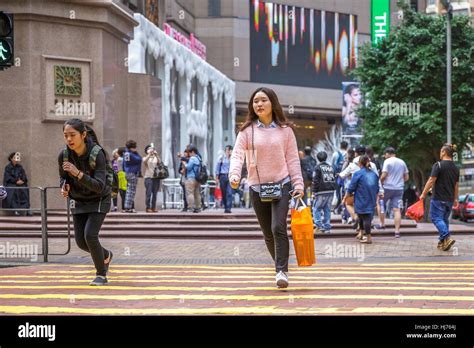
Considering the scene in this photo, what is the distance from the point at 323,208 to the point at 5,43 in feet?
30.1

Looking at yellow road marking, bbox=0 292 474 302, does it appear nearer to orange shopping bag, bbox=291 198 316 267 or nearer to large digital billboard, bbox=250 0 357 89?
orange shopping bag, bbox=291 198 316 267

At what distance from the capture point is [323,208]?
762 inches

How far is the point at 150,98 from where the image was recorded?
27.6 metres

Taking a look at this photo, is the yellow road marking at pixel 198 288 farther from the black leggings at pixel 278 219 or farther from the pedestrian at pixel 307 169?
the pedestrian at pixel 307 169

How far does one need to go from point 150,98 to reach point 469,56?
16.5m

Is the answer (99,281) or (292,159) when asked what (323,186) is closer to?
(99,281)

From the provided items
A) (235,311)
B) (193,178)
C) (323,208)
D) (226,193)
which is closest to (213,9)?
(226,193)

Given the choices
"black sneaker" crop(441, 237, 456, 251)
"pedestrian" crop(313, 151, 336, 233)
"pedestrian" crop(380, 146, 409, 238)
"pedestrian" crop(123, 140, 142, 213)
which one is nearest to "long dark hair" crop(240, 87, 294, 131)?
"black sneaker" crop(441, 237, 456, 251)

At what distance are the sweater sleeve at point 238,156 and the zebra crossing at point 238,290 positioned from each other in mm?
1098

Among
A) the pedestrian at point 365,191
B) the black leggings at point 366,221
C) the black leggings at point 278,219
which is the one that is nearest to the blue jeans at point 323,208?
the pedestrian at point 365,191

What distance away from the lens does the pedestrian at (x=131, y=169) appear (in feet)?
74.4
